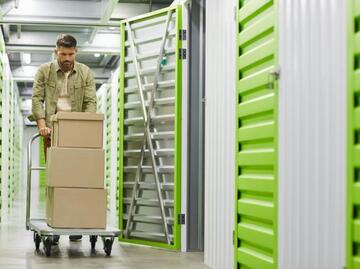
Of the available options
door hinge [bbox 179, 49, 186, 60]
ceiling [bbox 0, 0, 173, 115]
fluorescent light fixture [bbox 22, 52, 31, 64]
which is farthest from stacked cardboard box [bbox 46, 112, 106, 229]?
fluorescent light fixture [bbox 22, 52, 31, 64]

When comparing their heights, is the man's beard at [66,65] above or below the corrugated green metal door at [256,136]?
above

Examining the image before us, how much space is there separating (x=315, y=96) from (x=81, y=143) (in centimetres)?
299

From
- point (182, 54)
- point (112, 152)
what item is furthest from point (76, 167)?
point (112, 152)

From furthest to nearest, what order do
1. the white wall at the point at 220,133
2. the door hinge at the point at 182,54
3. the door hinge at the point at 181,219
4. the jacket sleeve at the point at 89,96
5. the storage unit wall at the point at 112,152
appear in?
the storage unit wall at the point at 112,152 → the jacket sleeve at the point at 89,96 → the door hinge at the point at 182,54 → the door hinge at the point at 181,219 → the white wall at the point at 220,133

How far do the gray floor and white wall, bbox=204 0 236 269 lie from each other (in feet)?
1.27

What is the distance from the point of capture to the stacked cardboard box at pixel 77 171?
551 cm

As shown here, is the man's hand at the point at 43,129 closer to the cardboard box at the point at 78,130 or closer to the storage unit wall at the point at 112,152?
the cardboard box at the point at 78,130

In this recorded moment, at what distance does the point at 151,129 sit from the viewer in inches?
253

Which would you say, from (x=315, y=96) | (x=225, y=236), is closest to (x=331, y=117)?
(x=315, y=96)

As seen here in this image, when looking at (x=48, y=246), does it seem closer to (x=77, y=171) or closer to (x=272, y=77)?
(x=77, y=171)

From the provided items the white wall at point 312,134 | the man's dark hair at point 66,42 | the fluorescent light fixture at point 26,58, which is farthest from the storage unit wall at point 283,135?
the fluorescent light fixture at point 26,58

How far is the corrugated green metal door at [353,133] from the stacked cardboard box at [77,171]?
3.28 m

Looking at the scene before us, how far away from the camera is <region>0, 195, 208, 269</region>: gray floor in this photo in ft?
16.3

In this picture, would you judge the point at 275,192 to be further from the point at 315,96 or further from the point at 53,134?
the point at 53,134
